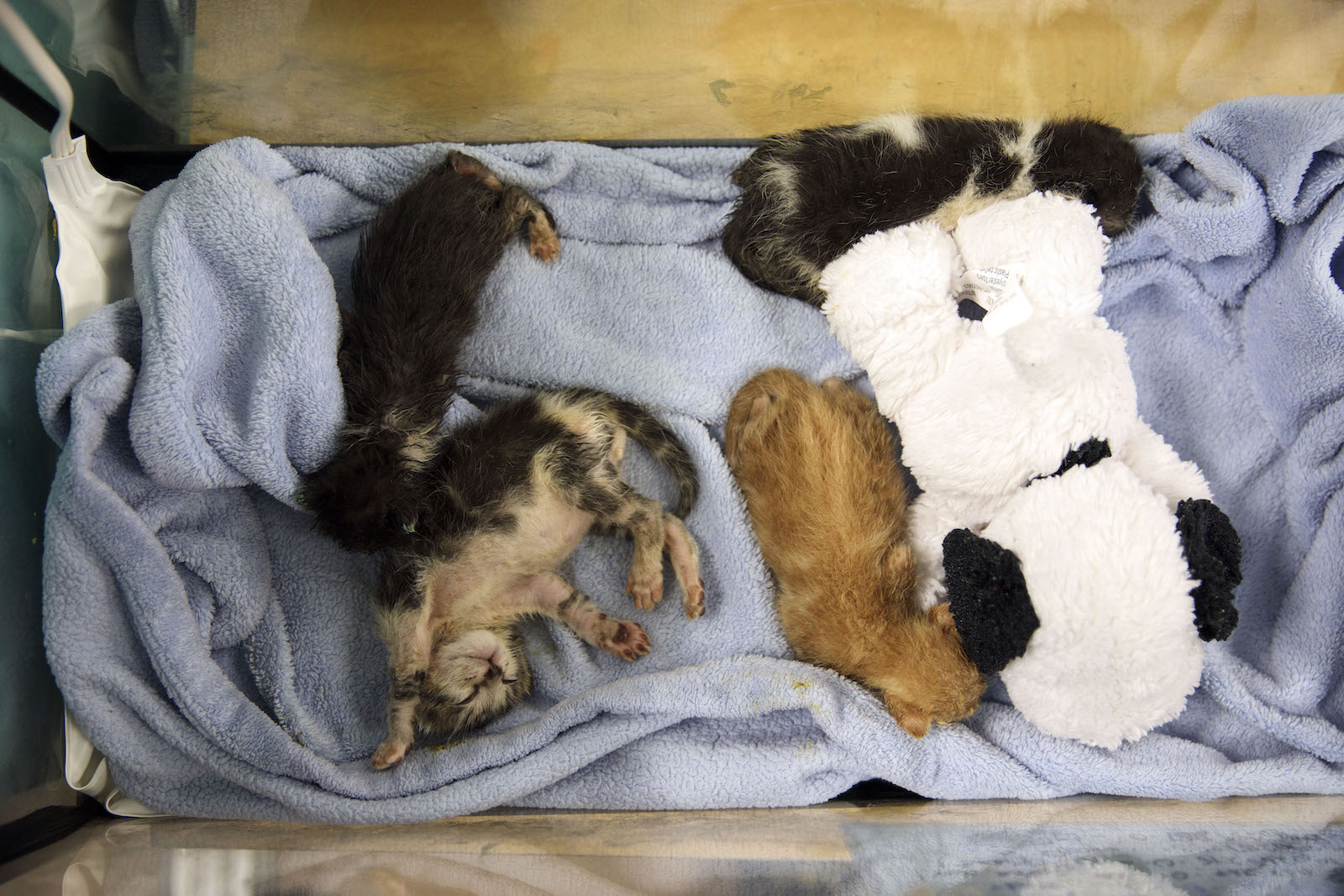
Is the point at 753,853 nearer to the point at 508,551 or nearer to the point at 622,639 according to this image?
the point at 622,639

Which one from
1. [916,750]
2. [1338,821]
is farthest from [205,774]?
Result: [1338,821]

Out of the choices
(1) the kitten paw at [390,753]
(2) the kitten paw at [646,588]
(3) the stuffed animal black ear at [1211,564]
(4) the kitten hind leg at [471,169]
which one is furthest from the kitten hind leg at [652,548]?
(3) the stuffed animal black ear at [1211,564]

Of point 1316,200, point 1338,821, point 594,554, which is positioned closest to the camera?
point 1338,821

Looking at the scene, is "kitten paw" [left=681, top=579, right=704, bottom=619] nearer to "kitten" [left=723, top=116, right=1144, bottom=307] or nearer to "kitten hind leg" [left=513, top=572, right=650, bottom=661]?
"kitten hind leg" [left=513, top=572, right=650, bottom=661]

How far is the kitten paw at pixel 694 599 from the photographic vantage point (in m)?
1.79

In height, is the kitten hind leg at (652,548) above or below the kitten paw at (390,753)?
above

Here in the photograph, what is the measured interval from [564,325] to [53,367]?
3.09 feet

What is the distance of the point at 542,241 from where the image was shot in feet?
6.40

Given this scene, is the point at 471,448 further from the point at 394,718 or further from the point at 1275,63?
the point at 1275,63

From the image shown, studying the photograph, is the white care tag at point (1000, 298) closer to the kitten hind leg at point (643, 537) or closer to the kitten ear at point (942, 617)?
the kitten ear at point (942, 617)

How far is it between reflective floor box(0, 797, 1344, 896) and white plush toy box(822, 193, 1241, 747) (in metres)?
0.20

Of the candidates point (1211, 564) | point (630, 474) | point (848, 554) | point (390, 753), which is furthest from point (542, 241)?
point (1211, 564)

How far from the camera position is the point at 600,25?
2.01 meters

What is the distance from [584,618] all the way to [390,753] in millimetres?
434
